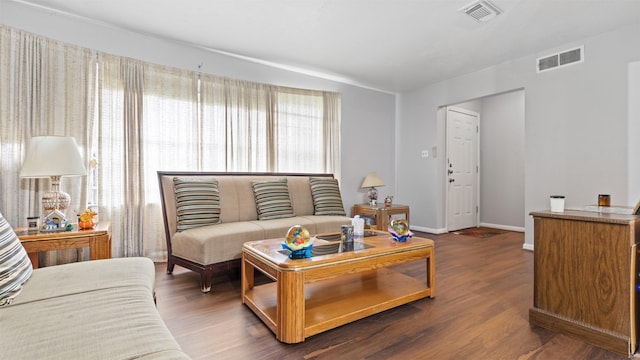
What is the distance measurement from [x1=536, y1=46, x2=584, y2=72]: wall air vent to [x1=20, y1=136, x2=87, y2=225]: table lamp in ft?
16.2

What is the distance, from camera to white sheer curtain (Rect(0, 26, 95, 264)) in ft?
8.45

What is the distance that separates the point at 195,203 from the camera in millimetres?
2924

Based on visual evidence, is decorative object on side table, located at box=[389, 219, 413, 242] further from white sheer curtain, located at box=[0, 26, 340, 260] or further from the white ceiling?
white sheer curtain, located at box=[0, 26, 340, 260]

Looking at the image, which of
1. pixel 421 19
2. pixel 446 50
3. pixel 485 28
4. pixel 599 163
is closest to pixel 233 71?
pixel 421 19

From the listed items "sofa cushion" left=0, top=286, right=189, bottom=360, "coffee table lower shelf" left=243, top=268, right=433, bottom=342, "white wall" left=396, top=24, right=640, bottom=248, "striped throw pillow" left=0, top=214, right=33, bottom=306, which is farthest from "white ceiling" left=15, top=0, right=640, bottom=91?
"sofa cushion" left=0, top=286, right=189, bottom=360

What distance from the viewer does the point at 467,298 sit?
7.63 feet

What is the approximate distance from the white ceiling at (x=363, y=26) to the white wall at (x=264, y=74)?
118 millimetres

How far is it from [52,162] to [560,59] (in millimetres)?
5152

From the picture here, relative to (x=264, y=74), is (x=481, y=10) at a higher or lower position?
higher

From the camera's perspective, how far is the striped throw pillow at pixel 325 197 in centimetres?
382

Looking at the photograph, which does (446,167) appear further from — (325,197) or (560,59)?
(325,197)

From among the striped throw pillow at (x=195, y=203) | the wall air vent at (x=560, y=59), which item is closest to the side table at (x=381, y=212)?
the striped throw pillow at (x=195, y=203)

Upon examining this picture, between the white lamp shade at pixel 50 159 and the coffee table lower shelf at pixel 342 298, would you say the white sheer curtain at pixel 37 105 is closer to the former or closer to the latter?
the white lamp shade at pixel 50 159

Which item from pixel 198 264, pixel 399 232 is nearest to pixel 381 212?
pixel 399 232
